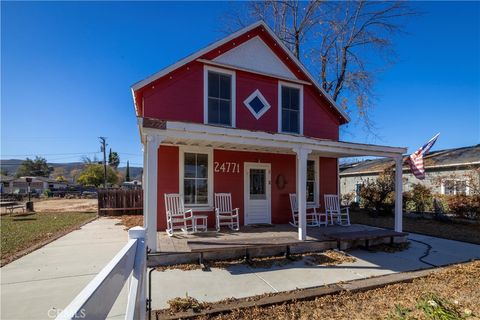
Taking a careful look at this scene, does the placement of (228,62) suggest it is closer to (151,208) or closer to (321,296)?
(151,208)

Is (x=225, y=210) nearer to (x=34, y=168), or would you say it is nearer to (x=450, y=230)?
(x=450, y=230)

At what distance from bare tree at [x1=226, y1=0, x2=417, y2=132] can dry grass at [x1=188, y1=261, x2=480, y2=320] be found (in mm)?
13838

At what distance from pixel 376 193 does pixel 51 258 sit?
14.7 meters

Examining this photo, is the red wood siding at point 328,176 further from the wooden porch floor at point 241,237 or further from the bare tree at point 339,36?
the bare tree at point 339,36

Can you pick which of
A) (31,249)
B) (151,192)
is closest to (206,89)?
(151,192)

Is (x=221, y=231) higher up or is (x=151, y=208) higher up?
(x=151, y=208)

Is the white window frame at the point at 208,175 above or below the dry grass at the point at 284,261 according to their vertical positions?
above

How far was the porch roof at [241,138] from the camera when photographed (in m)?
5.70

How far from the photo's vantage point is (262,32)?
9703 mm

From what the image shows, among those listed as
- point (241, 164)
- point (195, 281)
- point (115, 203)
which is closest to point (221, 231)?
point (241, 164)

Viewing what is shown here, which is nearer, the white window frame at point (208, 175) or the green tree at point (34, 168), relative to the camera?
the white window frame at point (208, 175)

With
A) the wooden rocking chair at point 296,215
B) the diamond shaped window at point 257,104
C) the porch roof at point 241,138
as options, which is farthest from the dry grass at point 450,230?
the diamond shaped window at point 257,104

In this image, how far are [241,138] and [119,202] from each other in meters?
11.2

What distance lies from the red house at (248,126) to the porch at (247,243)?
0.60 meters
